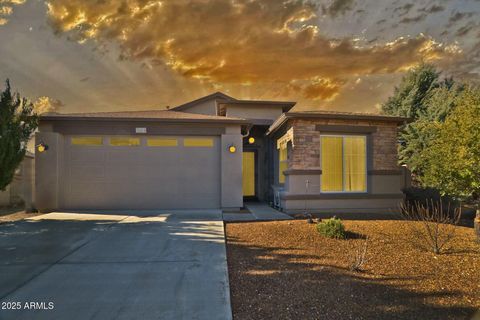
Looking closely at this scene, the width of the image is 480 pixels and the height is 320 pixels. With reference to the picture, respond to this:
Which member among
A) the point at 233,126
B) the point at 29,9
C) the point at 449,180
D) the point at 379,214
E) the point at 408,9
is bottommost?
the point at 379,214

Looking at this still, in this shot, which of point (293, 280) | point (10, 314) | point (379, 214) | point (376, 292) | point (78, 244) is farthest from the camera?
point (379, 214)

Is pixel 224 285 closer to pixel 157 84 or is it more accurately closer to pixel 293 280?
pixel 293 280

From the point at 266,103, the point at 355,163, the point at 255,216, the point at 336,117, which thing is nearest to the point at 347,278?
the point at 255,216

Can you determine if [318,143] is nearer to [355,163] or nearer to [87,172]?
[355,163]

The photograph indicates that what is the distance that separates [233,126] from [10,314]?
789 cm

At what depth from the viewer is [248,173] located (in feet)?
42.2

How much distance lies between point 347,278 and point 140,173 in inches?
310

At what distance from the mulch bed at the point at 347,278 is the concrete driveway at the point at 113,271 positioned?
16.3 inches

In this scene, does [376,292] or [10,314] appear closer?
[10,314]

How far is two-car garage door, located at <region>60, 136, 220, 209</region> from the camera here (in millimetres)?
9320

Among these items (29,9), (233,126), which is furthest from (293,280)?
(29,9)

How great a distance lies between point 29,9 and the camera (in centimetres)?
1091

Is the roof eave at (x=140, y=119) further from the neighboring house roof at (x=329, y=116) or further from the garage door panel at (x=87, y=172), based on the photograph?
the garage door panel at (x=87, y=172)

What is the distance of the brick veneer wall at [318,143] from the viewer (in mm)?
8883
